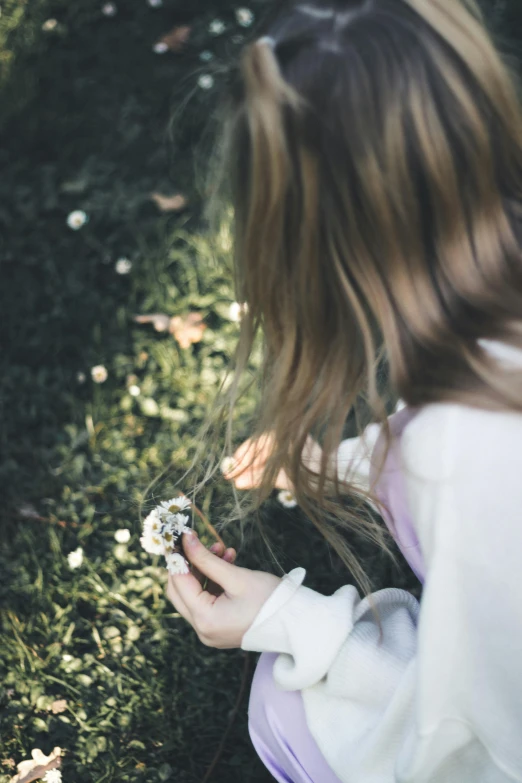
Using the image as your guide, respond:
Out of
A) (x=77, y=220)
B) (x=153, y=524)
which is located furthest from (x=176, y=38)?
(x=153, y=524)

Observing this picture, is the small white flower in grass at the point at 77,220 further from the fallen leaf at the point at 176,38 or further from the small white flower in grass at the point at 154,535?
the small white flower in grass at the point at 154,535

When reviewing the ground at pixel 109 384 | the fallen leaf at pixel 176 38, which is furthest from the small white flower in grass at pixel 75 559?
the fallen leaf at pixel 176 38

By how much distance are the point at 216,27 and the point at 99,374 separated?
145cm

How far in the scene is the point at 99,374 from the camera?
7.07 feet

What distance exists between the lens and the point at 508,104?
3.37 ft

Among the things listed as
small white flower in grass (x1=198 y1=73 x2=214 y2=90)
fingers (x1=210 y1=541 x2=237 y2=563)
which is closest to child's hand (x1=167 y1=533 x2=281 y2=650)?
fingers (x1=210 y1=541 x2=237 y2=563)

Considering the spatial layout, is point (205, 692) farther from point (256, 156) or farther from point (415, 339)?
point (256, 156)

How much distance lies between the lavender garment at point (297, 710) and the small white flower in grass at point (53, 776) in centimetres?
55

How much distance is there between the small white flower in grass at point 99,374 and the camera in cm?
215

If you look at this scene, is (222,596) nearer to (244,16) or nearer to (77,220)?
(77,220)

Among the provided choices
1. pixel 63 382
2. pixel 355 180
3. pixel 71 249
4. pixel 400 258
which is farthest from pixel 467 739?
→ pixel 71 249

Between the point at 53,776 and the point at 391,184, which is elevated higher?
the point at 391,184

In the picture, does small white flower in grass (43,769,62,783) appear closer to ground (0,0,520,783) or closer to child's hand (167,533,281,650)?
ground (0,0,520,783)

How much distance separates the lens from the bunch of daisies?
4.31 ft
